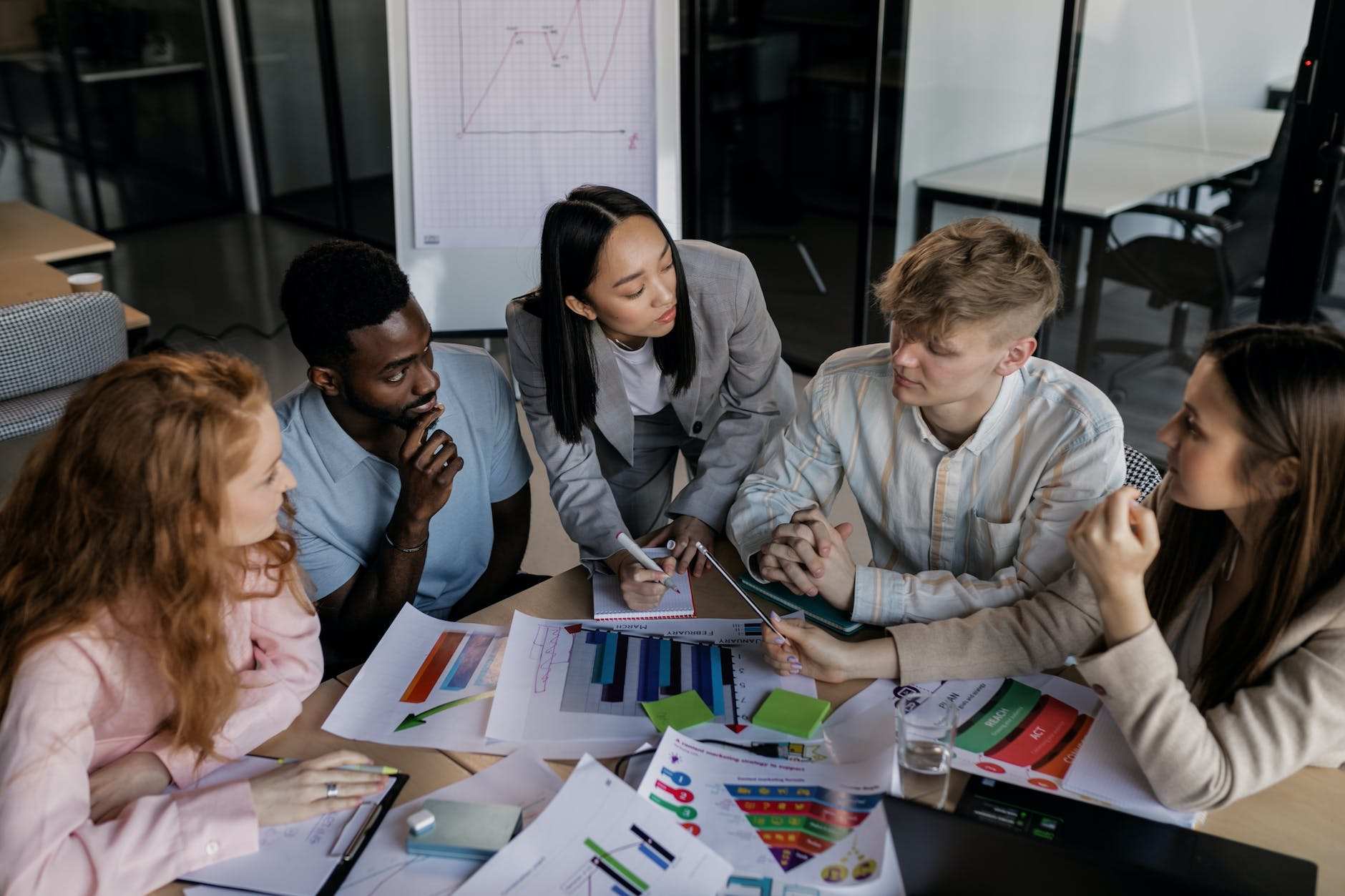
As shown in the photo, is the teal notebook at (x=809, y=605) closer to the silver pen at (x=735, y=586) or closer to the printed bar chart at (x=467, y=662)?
the silver pen at (x=735, y=586)

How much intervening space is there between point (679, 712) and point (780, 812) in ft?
0.69

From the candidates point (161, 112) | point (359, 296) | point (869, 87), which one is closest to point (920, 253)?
point (359, 296)

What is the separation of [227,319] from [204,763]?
13.7 feet

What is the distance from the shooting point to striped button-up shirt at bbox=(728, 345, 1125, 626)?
1.60 metres

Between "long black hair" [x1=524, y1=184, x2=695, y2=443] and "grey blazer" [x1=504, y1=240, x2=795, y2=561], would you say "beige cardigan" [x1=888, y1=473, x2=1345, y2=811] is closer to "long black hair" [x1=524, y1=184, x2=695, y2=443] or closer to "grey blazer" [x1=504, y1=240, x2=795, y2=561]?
"grey blazer" [x1=504, y1=240, x2=795, y2=561]

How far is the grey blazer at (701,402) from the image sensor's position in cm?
202

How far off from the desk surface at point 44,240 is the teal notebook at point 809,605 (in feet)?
9.30

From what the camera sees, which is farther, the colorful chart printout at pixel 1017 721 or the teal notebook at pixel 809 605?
the teal notebook at pixel 809 605

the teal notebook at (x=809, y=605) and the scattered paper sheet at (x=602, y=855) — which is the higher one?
the teal notebook at (x=809, y=605)

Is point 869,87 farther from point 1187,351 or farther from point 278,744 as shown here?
point 278,744

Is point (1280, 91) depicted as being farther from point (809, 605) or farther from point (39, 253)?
point (39, 253)

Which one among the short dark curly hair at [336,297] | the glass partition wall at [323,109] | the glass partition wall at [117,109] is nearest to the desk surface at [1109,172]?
the short dark curly hair at [336,297]

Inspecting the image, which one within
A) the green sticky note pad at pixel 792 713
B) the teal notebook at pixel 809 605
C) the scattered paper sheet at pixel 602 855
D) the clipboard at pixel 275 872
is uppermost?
the teal notebook at pixel 809 605

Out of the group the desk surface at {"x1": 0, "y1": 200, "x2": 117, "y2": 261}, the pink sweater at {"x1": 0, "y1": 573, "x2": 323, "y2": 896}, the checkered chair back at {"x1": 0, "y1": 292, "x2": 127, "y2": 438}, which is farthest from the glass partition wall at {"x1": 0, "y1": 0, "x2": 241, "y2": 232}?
the pink sweater at {"x1": 0, "y1": 573, "x2": 323, "y2": 896}
